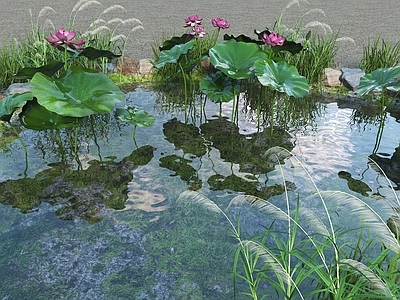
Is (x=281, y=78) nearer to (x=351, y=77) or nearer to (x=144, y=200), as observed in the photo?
(x=144, y=200)

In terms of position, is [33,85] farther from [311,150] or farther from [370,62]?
[370,62]

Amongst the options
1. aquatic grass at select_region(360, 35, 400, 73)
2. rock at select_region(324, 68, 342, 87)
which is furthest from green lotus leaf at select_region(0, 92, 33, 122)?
aquatic grass at select_region(360, 35, 400, 73)

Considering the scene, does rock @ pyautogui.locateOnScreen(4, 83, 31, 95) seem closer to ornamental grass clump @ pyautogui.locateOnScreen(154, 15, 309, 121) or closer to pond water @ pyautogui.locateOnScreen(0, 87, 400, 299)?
pond water @ pyautogui.locateOnScreen(0, 87, 400, 299)

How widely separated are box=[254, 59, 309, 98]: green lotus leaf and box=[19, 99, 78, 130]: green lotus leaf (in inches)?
39.7

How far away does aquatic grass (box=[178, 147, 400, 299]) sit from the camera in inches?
44.4

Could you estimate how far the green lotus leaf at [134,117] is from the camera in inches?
102

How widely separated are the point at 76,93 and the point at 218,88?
0.94 meters

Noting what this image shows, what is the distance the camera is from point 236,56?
276cm

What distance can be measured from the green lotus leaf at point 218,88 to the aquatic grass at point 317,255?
0.66 m

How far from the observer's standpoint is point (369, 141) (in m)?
2.73

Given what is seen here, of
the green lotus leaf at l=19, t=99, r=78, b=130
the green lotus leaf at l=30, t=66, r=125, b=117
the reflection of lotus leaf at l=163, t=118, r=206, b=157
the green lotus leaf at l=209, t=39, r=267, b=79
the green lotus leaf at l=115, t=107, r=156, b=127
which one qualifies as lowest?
the reflection of lotus leaf at l=163, t=118, r=206, b=157

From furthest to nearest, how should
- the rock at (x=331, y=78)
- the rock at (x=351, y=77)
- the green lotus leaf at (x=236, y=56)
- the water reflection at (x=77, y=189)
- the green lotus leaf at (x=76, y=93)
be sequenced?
the rock at (x=331, y=78)
the rock at (x=351, y=77)
the green lotus leaf at (x=236, y=56)
the green lotus leaf at (x=76, y=93)
the water reflection at (x=77, y=189)

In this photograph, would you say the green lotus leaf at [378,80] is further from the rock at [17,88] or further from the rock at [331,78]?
the rock at [17,88]

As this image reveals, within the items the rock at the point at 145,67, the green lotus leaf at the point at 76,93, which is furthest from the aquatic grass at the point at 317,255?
the rock at the point at 145,67
